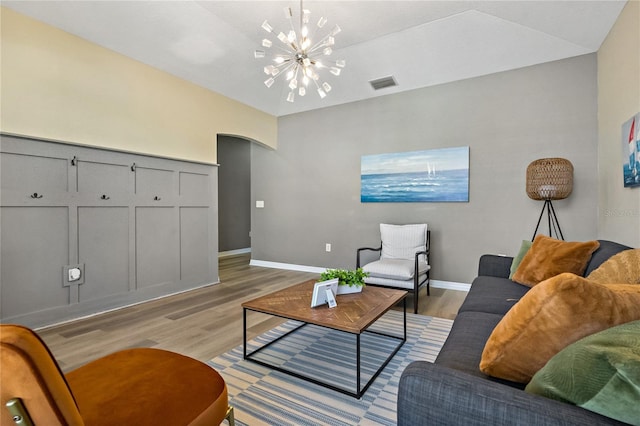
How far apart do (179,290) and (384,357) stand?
9.48ft

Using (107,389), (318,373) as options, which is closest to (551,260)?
(318,373)

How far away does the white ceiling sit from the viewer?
2.96 meters

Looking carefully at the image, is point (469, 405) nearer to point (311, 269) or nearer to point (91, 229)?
point (91, 229)

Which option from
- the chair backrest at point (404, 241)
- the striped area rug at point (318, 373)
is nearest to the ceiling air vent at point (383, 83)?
the chair backrest at point (404, 241)

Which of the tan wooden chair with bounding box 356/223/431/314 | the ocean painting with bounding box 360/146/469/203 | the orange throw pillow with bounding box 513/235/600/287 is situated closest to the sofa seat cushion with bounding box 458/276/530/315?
the orange throw pillow with bounding box 513/235/600/287

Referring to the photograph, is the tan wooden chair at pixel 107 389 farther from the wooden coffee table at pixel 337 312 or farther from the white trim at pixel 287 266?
the white trim at pixel 287 266

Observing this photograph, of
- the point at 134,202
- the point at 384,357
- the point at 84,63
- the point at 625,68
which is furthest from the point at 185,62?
the point at 625,68

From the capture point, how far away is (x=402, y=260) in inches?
144

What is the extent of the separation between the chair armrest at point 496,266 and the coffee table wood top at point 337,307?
99 centimetres

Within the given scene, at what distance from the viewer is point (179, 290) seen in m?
4.02

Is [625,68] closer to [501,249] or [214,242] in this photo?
[501,249]

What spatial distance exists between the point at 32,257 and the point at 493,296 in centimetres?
384

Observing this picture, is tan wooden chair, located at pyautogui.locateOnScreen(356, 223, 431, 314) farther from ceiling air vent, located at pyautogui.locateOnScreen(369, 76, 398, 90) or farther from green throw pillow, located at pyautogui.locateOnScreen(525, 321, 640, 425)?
green throw pillow, located at pyautogui.locateOnScreen(525, 321, 640, 425)

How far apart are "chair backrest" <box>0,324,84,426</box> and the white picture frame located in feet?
5.20
